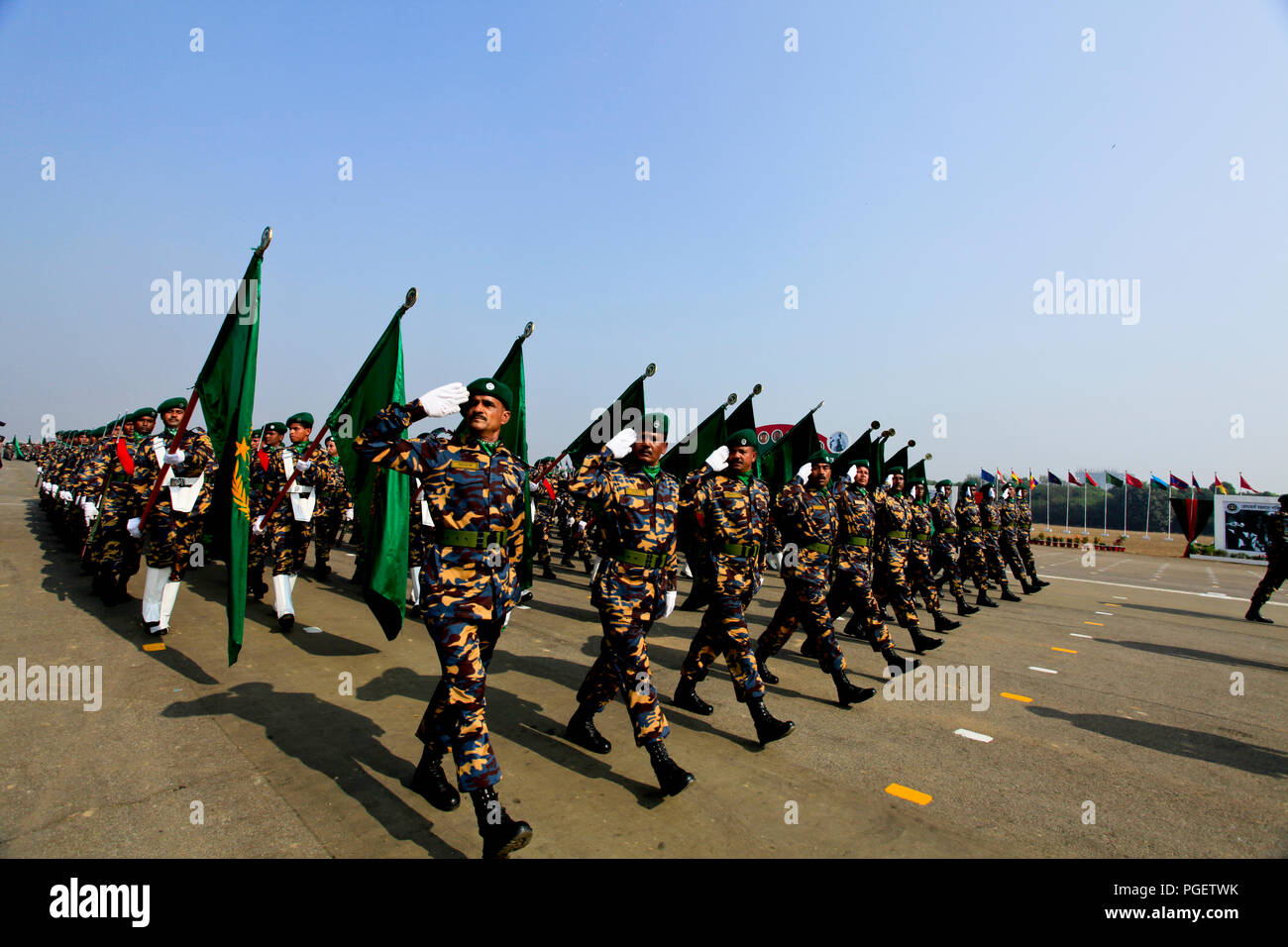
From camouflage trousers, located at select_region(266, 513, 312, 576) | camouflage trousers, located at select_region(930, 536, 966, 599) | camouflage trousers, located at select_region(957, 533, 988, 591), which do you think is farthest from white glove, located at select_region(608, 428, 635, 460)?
camouflage trousers, located at select_region(957, 533, 988, 591)

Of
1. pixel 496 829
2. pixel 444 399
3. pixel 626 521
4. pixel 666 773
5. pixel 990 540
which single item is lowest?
pixel 666 773

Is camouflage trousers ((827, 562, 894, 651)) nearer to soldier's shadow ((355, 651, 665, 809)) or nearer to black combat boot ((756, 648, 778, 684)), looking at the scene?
black combat boot ((756, 648, 778, 684))

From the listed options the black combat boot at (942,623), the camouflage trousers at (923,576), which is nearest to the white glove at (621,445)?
the camouflage trousers at (923,576)

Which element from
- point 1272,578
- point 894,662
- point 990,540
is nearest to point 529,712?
point 894,662

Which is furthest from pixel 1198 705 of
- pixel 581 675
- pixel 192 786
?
pixel 192 786

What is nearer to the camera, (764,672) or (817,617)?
(817,617)

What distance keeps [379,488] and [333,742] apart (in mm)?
1688

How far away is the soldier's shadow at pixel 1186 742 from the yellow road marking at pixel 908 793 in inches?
96.5

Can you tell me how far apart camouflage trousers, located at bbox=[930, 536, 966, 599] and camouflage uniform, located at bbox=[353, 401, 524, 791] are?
9034 mm

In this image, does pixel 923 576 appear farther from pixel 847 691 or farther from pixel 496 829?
pixel 496 829

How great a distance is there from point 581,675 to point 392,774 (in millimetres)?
2653

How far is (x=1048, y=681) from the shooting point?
688 cm

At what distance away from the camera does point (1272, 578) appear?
11.6 meters
